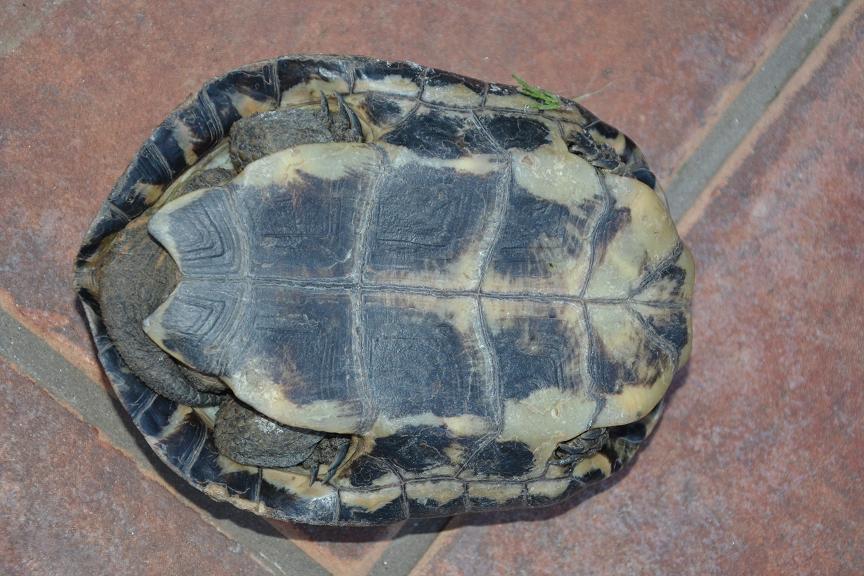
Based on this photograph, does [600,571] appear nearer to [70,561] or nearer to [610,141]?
[610,141]

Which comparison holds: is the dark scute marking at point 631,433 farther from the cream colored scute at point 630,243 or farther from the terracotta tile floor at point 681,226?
the cream colored scute at point 630,243

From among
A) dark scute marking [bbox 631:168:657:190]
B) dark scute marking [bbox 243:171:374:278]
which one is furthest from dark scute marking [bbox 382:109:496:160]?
dark scute marking [bbox 631:168:657:190]

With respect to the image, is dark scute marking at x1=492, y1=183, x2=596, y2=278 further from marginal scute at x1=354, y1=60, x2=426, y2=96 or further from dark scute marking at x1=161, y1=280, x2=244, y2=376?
dark scute marking at x1=161, y1=280, x2=244, y2=376

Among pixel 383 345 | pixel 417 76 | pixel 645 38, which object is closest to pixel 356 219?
pixel 383 345

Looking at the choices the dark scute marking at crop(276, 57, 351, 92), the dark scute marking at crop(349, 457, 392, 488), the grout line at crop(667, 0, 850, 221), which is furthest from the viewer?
the grout line at crop(667, 0, 850, 221)

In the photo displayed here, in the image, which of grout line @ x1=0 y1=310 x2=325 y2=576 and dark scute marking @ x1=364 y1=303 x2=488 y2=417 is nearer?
dark scute marking @ x1=364 y1=303 x2=488 y2=417

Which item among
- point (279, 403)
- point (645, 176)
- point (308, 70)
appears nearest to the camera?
point (279, 403)

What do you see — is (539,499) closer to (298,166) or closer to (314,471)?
(314,471)

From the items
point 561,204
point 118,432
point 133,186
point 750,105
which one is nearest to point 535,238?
point 561,204
